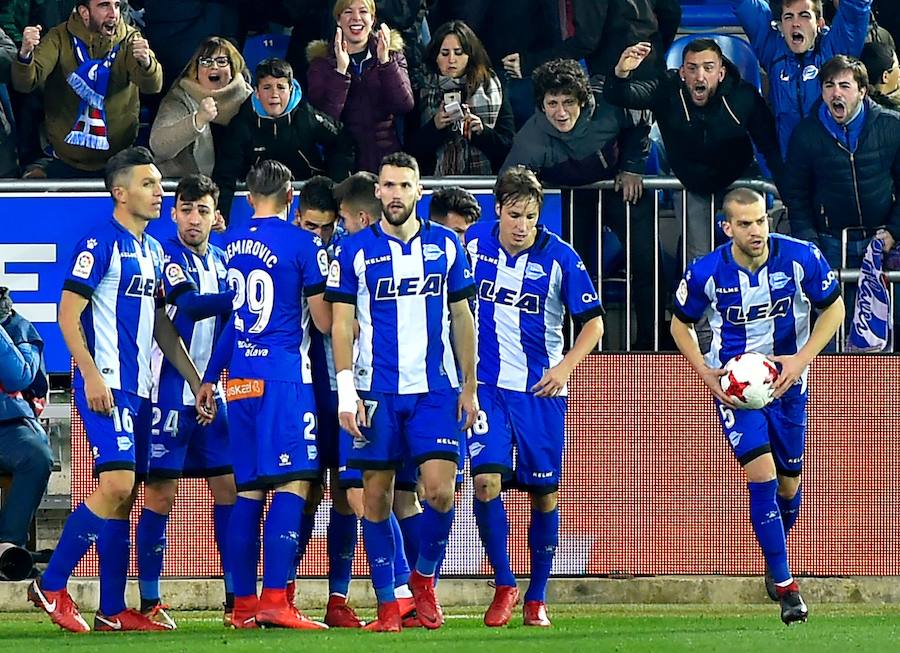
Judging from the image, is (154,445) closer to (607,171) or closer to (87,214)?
(87,214)

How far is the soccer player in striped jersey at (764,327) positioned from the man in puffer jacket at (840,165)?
231 centimetres

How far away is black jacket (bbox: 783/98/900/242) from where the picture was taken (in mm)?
11742

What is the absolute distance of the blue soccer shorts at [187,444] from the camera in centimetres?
A: 920

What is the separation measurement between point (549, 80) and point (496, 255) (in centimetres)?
265

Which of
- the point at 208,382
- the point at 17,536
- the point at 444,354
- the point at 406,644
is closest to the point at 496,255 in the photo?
the point at 444,354

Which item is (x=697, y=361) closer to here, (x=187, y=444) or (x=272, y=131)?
(x=187, y=444)

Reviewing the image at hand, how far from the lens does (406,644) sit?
7.69 metres

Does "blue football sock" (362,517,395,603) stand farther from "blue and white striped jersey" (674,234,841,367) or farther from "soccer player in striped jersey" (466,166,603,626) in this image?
"blue and white striped jersey" (674,234,841,367)

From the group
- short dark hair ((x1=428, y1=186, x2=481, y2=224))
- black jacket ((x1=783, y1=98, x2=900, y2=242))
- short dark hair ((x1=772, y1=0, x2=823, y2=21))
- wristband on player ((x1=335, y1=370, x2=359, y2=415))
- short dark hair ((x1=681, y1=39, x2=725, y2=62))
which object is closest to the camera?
wristband on player ((x1=335, y1=370, x2=359, y2=415))

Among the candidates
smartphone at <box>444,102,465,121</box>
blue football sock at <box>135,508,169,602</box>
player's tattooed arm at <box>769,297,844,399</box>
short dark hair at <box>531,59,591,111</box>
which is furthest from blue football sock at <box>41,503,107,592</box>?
short dark hair at <box>531,59,591,111</box>

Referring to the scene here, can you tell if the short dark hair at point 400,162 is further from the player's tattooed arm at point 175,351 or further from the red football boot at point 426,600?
the red football boot at point 426,600

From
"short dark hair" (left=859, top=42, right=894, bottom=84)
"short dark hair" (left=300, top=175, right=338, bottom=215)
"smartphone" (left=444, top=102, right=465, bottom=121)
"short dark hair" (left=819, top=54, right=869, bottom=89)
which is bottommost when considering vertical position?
"short dark hair" (left=300, top=175, right=338, bottom=215)

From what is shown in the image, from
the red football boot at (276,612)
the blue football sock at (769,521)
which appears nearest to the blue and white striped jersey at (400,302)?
the red football boot at (276,612)

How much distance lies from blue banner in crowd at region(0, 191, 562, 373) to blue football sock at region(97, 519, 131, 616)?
2767 millimetres
